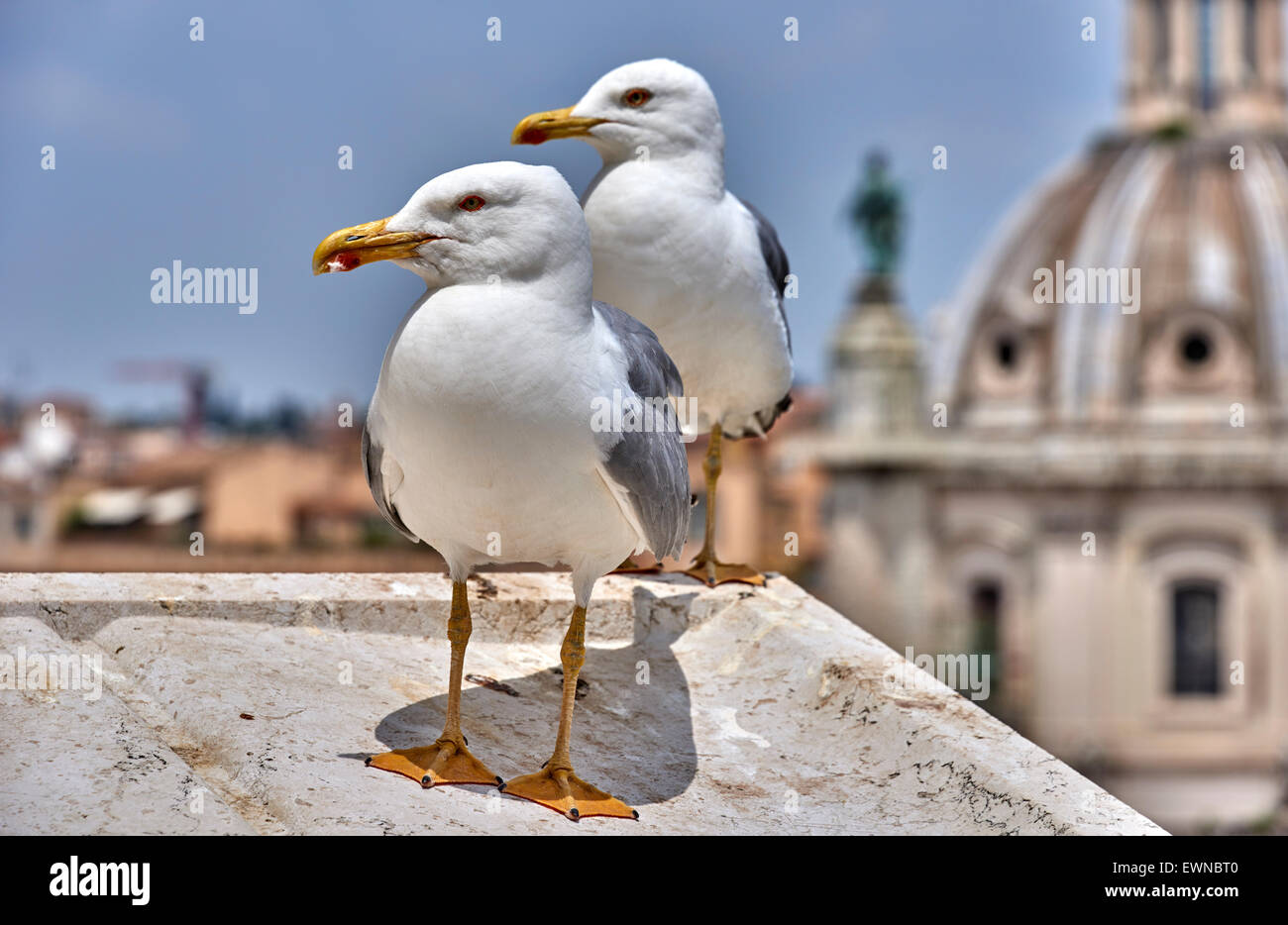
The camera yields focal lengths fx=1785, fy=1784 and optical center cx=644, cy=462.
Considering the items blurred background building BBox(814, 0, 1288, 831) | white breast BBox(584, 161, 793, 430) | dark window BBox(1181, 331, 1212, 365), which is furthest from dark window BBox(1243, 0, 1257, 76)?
white breast BBox(584, 161, 793, 430)

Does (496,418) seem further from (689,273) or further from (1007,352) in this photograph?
(1007,352)

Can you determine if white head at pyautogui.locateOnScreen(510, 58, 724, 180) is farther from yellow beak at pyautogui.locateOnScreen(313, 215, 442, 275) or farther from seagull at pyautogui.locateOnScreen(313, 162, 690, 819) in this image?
yellow beak at pyautogui.locateOnScreen(313, 215, 442, 275)

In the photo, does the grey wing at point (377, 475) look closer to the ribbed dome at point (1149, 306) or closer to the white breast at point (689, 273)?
the white breast at point (689, 273)

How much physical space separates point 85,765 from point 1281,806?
26914 mm

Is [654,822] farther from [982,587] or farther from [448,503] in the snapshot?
[982,587]

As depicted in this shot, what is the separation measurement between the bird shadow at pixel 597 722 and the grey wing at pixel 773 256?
3.32ft

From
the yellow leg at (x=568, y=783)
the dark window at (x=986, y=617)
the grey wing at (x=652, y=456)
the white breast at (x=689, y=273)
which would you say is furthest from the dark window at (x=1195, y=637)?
the yellow leg at (x=568, y=783)

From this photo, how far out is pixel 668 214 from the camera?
14.0 feet

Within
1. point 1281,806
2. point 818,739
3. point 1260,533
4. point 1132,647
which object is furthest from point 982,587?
point 818,739

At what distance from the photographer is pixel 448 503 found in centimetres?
330

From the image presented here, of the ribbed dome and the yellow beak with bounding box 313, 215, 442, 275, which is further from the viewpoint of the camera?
the ribbed dome

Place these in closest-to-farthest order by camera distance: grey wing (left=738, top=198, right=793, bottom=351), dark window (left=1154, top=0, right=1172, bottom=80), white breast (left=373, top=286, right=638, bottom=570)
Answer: white breast (left=373, top=286, right=638, bottom=570) < grey wing (left=738, top=198, right=793, bottom=351) < dark window (left=1154, top=0, right=1172, bottom=80)

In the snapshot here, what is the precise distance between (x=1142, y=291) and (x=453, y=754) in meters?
31.0

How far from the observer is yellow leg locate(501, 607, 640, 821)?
342 centimetres
